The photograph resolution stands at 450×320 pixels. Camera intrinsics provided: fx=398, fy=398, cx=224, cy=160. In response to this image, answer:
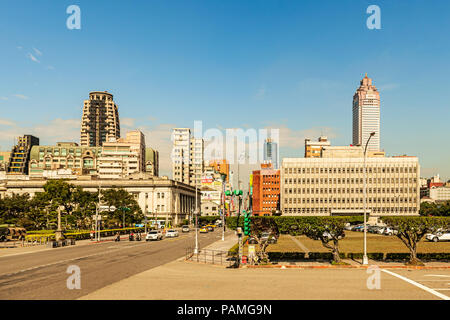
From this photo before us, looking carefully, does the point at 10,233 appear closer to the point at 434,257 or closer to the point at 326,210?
the point at 434,257

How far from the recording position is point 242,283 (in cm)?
2400

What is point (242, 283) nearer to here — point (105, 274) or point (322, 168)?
point (105, 274)

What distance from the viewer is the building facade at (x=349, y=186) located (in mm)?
160625

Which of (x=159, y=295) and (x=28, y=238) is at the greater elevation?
(x=159, y=295)

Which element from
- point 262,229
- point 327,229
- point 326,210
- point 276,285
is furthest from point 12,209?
point 326,210

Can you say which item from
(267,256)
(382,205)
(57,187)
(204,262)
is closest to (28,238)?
(57,187)

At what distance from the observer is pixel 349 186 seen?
162 metres

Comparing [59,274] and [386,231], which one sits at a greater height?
[59,274]

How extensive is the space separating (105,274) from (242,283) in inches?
416

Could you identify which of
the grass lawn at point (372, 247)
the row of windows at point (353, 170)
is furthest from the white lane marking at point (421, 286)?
the row of windows at point (353, 170)

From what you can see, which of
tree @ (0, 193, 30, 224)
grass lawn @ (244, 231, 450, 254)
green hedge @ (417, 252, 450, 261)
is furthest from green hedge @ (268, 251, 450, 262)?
tree @ (0, 193, 30, 224)

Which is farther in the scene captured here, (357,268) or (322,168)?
(322,168)

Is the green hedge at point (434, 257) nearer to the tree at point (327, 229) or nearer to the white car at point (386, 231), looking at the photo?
the tree at point (327, 229)

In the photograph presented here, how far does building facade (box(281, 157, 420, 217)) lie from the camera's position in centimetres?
16062
